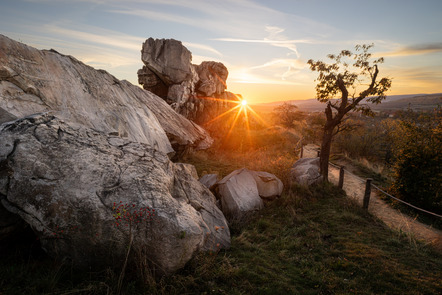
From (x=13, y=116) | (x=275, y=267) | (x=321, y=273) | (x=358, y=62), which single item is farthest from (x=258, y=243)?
(x=358, y=62)

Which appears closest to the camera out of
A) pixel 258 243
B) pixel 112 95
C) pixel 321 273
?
pixel 321 273

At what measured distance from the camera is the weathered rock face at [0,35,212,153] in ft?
21.0

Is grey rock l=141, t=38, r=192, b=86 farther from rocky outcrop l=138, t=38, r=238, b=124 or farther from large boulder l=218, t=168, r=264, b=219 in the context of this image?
large boulder l=218, t=168, r=264, b=219

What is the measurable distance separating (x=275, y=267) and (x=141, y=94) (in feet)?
37.9

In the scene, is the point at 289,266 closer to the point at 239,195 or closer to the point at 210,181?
the point at 239,195

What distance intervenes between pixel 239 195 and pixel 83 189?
534 cm

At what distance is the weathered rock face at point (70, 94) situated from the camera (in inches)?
253

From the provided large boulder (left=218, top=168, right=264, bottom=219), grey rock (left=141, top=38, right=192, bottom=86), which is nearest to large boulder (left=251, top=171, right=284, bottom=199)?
large boulder (left=218, top=168, right=264, bottom=219)

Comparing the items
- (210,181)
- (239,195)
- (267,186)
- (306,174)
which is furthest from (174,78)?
(239,195)

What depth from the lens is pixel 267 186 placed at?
32.0 ft

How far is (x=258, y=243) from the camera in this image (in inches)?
263

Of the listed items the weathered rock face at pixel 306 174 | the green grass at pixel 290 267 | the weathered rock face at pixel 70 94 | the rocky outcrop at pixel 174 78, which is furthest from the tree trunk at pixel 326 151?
the rocky outcrop at pixel 174 78

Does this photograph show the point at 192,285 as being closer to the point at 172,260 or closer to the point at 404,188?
the point at 172,260

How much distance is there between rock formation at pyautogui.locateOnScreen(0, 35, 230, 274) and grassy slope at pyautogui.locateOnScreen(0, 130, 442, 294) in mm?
355
